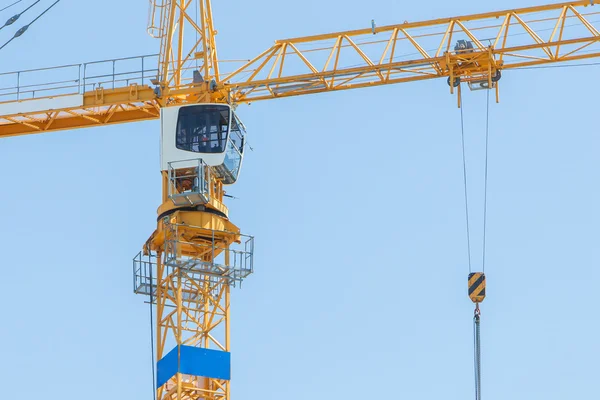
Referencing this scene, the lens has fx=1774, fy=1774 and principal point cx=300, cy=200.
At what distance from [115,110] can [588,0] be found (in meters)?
17.3

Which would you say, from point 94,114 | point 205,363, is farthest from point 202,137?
point 205,363

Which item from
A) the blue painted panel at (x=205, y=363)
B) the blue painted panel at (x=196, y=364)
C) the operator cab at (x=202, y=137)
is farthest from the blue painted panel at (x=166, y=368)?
the operator cab at (x=202, y=137)

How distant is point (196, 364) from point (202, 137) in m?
8.17

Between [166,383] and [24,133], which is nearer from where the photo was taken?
[166,383]

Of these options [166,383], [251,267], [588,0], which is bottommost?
[166,383]

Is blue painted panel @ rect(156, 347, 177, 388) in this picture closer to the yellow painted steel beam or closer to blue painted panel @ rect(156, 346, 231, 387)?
blue painted panel @ rect(156, 346, 231, 387)

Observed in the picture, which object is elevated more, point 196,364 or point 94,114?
point 94,114

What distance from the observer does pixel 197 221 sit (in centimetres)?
6062

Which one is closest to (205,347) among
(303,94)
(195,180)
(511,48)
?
(195,180)

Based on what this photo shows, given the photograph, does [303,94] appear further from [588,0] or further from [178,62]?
[588,0]

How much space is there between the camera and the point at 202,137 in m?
61.9

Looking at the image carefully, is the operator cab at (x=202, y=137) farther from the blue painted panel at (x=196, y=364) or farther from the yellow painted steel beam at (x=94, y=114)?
the blue painted panel at (x=196, y=364)

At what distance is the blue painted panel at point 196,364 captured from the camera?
58.9 m

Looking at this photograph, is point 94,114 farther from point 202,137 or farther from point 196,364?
point 196,364
